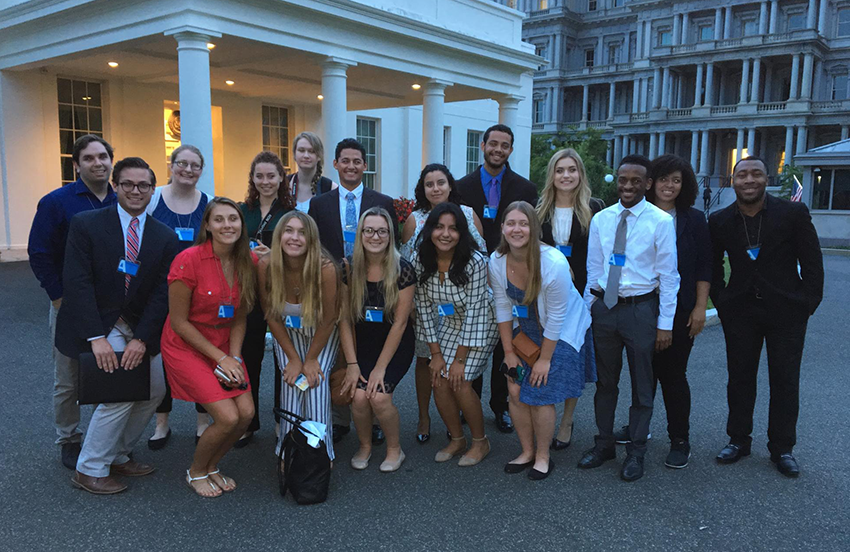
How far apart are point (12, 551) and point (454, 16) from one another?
14097 millimetres

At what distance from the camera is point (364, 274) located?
428 cm

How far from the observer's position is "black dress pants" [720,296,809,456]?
4.24m

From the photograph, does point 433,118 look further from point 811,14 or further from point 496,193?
point 811,14

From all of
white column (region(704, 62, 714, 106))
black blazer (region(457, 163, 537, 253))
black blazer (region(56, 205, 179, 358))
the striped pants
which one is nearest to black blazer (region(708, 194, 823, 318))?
black blazer (region(457, 163, 537, 253))

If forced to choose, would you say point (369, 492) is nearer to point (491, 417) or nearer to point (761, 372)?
point (491, 417)

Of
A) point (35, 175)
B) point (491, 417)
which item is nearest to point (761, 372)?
point (491, 417)

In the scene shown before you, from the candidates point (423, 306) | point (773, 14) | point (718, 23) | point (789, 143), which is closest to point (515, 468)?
point (423, 306)

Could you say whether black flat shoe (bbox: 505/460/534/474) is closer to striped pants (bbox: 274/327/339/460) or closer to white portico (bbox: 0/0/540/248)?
striped pants (bbox: 274/327/339/460)

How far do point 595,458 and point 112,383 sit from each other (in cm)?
313

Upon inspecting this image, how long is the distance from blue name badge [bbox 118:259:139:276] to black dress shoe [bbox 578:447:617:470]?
3.18 m

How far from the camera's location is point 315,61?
12.6 m

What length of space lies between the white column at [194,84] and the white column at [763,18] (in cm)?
6371

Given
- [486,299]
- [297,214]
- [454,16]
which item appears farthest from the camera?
[454,16]

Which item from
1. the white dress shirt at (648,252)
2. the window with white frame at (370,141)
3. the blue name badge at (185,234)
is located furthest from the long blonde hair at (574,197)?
the window with white frame at (370,141)
